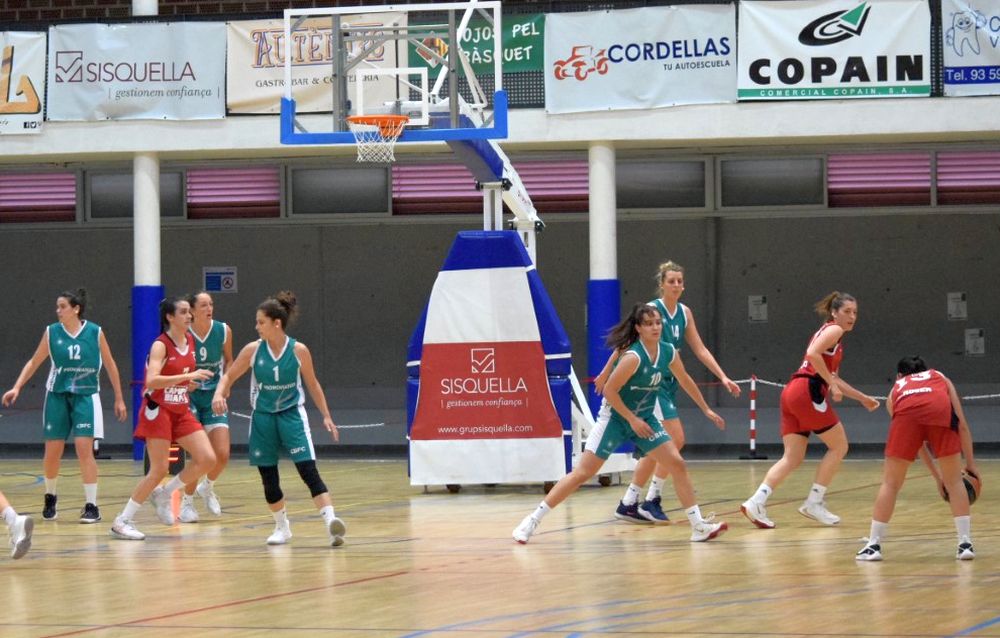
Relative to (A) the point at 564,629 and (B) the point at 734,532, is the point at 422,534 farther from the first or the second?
(A) the point at 564,629

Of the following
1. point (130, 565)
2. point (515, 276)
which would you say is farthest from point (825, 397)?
point (130, 565)

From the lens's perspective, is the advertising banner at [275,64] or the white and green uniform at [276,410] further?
the advertising banner at [275,64]

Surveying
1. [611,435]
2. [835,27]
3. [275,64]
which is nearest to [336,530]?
[611,435]

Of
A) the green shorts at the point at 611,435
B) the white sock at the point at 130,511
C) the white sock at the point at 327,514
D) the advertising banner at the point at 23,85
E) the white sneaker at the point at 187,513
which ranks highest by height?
the advertising banner at the point at 23,85

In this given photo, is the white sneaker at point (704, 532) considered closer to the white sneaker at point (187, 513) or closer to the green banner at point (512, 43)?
the white sneaker at point (187, 513)

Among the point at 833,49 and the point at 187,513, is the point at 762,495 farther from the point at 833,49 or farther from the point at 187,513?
the point at 833,49

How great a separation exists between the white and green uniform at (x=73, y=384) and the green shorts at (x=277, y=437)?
2642 millimetres

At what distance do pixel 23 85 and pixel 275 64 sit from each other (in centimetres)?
360

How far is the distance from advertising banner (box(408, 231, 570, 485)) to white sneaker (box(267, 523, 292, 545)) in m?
4.26

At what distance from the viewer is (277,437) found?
446 inches

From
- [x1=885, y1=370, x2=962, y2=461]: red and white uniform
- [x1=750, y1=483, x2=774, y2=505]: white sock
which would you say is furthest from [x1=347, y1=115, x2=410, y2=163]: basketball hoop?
[x1=885, y1=370, x2=962, y2=461]: red and white uniform

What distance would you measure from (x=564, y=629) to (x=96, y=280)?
22723 mm

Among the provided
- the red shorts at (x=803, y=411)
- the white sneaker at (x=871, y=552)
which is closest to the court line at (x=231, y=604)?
the white sneaker at (x=871, y=552)

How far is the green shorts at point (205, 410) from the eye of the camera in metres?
13.1
